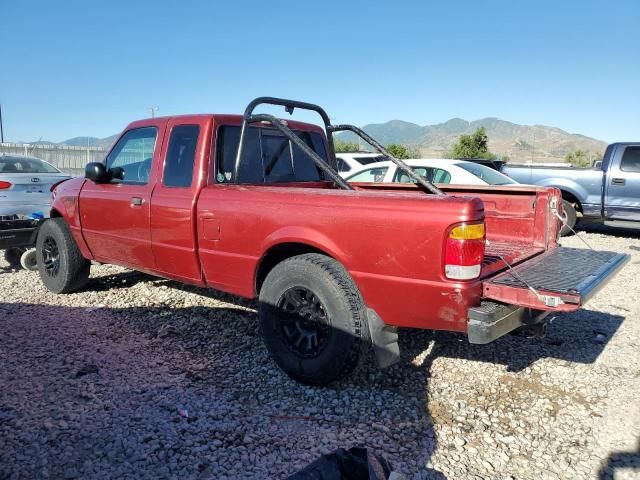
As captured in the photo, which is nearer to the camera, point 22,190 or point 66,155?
point 22,190

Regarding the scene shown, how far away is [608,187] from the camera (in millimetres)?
10320

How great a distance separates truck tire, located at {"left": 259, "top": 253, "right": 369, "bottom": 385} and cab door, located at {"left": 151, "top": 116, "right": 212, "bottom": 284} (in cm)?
89

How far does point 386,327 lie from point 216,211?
1604 millimetres

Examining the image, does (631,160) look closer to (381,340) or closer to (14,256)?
(381,340)

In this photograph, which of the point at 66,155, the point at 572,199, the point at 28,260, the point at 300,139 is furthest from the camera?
the point at 66,155

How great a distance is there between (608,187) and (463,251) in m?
9.19

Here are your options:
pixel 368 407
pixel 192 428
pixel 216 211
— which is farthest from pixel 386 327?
pixel 216 211

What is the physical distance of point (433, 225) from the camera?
286 cm

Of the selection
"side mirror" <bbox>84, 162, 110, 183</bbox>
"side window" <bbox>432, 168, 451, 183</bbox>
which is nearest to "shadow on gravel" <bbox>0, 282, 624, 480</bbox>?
"side mirror" <bbox>84, 162, 110, 183</bbox>

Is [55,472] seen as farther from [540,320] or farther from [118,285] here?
[118,285]

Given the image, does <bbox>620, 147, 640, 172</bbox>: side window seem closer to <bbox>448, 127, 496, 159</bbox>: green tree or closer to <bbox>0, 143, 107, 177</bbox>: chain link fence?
<bbox>0, 143, 107, 177</bbox>: chain link fence

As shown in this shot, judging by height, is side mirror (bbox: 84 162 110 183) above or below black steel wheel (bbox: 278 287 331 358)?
above

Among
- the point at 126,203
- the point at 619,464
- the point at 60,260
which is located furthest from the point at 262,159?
the point at 619,464

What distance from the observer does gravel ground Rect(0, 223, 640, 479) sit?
273 centimetres
